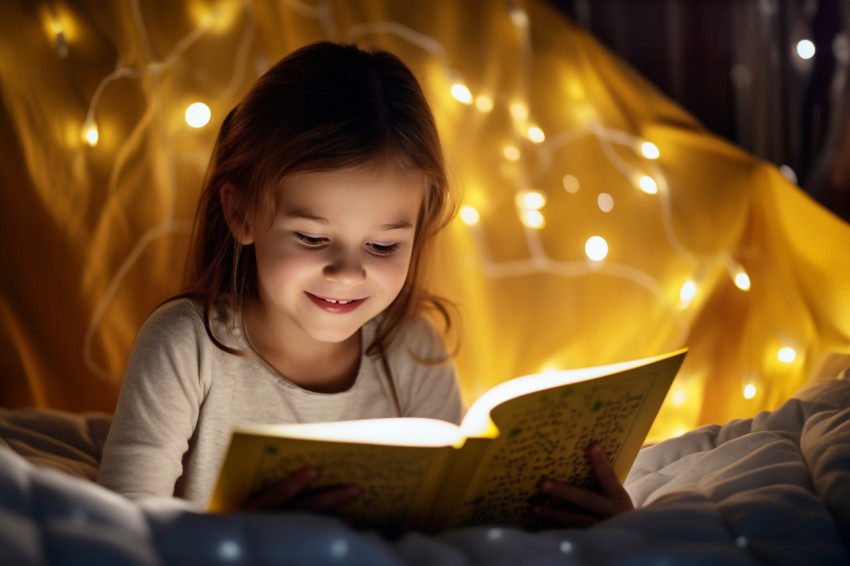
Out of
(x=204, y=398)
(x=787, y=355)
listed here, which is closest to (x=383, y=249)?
(x=204, y=398)

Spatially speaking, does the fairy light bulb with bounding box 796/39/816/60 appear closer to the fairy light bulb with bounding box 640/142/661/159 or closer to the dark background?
the dark background

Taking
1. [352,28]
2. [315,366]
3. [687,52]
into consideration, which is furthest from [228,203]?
[687,52]

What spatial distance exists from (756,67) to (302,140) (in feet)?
3.33

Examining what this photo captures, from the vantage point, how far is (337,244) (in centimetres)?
89

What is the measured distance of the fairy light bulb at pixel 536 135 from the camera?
4.62ft

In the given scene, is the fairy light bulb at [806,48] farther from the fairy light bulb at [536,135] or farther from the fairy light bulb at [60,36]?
the fairy light bulb at [60,36]

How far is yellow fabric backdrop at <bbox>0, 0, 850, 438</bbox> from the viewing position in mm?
1231

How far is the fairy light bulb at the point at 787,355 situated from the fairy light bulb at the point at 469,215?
53cm

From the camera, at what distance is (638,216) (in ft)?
4.53

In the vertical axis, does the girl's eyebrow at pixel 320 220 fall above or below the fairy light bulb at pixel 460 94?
below

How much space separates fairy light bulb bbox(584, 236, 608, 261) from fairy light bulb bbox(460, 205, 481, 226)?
19 cm

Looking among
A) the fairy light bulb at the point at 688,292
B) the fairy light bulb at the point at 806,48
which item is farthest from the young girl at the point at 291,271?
the fairy light bulb at the point at 806,48

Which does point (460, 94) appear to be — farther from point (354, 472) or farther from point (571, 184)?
→ point (354, 472)

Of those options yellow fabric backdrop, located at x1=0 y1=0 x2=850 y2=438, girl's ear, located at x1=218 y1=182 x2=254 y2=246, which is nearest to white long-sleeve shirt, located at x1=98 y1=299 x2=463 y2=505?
girl's ear, located at x1=218 y1=182 x2=254 y2=246
